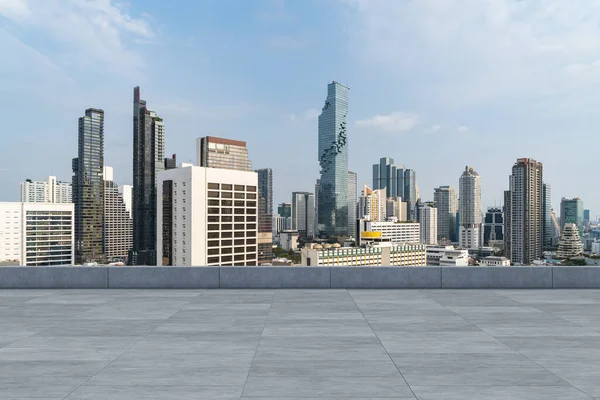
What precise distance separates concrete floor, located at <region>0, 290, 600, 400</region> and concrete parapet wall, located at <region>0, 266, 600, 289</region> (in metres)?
2.80

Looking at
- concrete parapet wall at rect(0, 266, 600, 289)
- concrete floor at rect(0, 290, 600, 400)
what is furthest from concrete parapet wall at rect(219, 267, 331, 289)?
concrete floor at rect(0, 290, 600, 400)

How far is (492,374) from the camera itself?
25.4ft

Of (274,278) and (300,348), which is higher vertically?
(274,278)

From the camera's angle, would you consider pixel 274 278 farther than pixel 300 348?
Yes

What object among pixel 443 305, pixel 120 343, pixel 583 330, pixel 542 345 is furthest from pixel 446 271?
pixel 120 343

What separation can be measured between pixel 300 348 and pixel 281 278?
9.56 metres

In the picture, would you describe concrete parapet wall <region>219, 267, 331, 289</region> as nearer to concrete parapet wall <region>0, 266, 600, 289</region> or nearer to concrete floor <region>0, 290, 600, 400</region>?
concrete parapet wall <region>0, 266, 600, 289</region>

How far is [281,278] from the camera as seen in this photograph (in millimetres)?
19016

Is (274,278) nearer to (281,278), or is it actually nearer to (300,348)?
(281,278)

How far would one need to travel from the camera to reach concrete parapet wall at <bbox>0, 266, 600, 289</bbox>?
19.0 meters

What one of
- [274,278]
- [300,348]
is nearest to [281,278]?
[274,278]

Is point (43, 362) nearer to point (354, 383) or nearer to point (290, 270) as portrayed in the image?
point (354, 383)

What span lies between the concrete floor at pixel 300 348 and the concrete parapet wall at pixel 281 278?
9.18 feet

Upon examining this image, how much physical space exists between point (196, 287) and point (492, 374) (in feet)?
43.1
